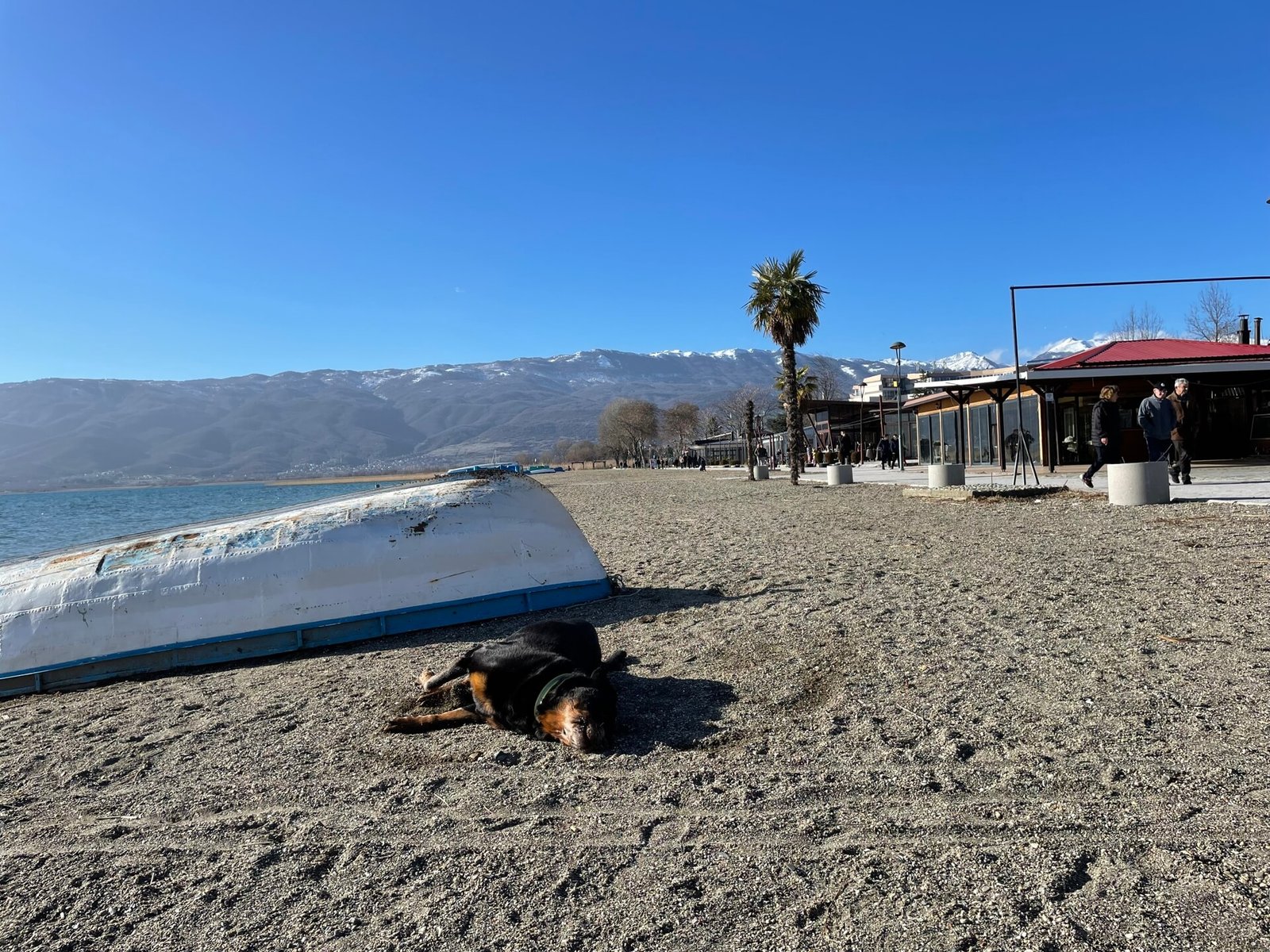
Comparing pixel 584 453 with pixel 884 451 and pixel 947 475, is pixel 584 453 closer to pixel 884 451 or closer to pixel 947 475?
pixel 884 451

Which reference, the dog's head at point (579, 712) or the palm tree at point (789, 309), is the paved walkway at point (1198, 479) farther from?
the dog's head at point (579, 712)

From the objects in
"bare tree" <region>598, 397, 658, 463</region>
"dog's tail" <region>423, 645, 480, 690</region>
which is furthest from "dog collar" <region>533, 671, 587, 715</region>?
"bare tree" <region>598, 397, 658, 463</region>

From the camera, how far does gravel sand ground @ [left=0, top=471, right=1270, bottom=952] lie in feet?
7.24

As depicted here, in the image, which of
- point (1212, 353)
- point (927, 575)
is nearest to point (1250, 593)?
point (927, 575)

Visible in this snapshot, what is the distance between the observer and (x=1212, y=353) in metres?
21.7

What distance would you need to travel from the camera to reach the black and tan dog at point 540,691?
3479mm

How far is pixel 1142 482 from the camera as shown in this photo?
11.3 metres

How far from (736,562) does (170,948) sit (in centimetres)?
707

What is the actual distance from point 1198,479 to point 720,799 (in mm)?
16236

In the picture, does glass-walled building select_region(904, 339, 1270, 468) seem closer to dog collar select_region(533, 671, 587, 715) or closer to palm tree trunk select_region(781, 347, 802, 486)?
palm tree trunk select_region(781, 347, 802, 486)

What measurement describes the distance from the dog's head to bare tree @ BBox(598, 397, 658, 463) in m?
103

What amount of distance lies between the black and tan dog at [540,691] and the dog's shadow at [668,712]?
0.17 metres

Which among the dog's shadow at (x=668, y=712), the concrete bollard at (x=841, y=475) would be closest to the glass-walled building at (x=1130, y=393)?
the concrete bollard at (x=841, y=475)

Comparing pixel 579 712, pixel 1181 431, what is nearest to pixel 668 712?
pixel 579 712
